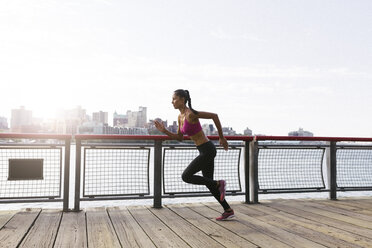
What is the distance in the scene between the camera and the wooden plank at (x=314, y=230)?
169 inches

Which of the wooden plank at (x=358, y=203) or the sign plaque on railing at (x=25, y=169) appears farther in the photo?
the wooden plank at (x=358, y=203)

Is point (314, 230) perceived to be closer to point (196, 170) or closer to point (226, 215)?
point (226, 215)

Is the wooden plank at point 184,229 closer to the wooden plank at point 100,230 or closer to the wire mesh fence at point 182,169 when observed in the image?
the wire mesh fence at point 182,169

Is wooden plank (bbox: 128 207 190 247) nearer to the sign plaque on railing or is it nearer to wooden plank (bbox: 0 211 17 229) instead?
the sign plaque on railing

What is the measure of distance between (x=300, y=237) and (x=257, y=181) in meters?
2.70

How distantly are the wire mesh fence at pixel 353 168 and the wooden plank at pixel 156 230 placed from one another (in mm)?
4177

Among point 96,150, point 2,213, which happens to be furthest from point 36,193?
point 96,150

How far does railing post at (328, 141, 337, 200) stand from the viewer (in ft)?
25.4

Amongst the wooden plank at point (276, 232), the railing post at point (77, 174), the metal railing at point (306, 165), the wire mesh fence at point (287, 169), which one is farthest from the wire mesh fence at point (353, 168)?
the railing post at point (77, 174)

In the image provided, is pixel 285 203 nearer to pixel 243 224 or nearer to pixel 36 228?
pixel 243 224

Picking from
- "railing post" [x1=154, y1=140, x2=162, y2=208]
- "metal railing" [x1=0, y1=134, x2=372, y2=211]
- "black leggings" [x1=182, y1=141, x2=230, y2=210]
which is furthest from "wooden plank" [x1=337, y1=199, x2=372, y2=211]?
"railing post" [x1=154, y1=140, x2=162, y2=208]

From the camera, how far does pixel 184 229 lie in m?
4.88

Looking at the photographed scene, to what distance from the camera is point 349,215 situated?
5.96 metres

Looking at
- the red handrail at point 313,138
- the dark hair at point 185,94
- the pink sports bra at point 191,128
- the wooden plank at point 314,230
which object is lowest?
the wooden plank at point 314,230
